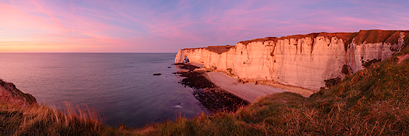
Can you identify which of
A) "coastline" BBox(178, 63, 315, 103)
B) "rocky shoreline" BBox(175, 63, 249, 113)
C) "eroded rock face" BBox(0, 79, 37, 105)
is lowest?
"rocky shoreline" BBox(175, 63, 249, 113)

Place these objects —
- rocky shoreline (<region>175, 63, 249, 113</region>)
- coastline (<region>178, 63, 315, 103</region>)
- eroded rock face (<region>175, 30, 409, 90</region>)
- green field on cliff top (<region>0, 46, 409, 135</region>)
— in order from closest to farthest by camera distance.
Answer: green field on cliff top (<region>0, 46, 409, 135</region>) → eroded rock face (<region>175, 30, 409, 90</region>) → rocky shoreline (<region>175, 63, 249, 113</region>) → coastline (<region>178, 63, 315, 103</region>)

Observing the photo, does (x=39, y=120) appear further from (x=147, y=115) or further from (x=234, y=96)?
(x=234, y=96)

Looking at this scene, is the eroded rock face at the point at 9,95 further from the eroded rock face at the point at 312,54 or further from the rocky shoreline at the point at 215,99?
the eroded rock face at the point at 312,54

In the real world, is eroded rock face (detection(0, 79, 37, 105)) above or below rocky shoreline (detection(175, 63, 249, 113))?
above

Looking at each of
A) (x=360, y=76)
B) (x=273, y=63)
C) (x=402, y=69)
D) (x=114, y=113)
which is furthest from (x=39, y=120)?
(x=273, y=63)

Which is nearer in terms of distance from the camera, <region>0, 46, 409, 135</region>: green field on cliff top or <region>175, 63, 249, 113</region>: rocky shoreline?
<region>0, 46, 409, 135</region>: green field on cliff top

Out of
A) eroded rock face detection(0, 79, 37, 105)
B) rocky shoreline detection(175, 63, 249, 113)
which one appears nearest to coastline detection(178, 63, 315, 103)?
rocky shoreline detection(175, 63, 249, 113)

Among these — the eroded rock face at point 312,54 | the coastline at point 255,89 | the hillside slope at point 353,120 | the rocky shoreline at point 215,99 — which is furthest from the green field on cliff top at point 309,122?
the coastline at point 255,89

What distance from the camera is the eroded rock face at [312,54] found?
15.0 metres

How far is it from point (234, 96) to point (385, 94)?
18.9 metres

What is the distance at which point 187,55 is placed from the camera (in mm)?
81188

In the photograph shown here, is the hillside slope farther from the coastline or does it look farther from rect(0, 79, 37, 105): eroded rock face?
the coastline

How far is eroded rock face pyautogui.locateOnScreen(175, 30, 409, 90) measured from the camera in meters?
15.0

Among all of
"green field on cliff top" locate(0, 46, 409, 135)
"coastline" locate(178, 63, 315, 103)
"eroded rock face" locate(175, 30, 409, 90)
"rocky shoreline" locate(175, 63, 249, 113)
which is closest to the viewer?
"green field on cliff top" locate(0, 46, 409, 135)
